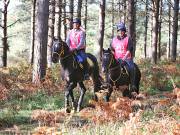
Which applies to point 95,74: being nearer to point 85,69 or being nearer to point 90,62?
point 90,62

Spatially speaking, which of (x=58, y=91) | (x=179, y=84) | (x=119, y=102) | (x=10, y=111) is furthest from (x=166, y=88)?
(x=119, y=102)

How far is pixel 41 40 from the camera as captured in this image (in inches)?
697

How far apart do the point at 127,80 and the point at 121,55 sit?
0.82 metres

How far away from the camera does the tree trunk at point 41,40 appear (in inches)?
690

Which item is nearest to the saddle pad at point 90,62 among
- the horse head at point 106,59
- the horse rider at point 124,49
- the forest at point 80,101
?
the forest at point 80,101

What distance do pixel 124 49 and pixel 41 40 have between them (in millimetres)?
4828

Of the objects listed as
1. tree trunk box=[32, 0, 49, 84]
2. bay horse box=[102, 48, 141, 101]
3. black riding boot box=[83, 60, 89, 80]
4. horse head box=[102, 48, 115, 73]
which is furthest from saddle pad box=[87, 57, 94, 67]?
tree trunk box=[32, 0, 49, 84]

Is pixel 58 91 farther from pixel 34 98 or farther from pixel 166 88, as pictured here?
pixel 166 88

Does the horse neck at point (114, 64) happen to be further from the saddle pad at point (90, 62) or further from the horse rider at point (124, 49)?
the saddle pad at point (90, 62)

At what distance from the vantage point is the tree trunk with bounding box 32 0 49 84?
57.5 ft

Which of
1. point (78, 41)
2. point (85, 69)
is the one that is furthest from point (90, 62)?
point (78, 41)

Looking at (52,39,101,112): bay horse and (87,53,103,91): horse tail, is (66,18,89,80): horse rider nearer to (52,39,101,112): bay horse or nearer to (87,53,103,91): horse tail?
(52,39,101,112): bay horse

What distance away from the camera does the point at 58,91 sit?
16078 millimetres

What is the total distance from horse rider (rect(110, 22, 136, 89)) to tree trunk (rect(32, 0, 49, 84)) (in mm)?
4374
